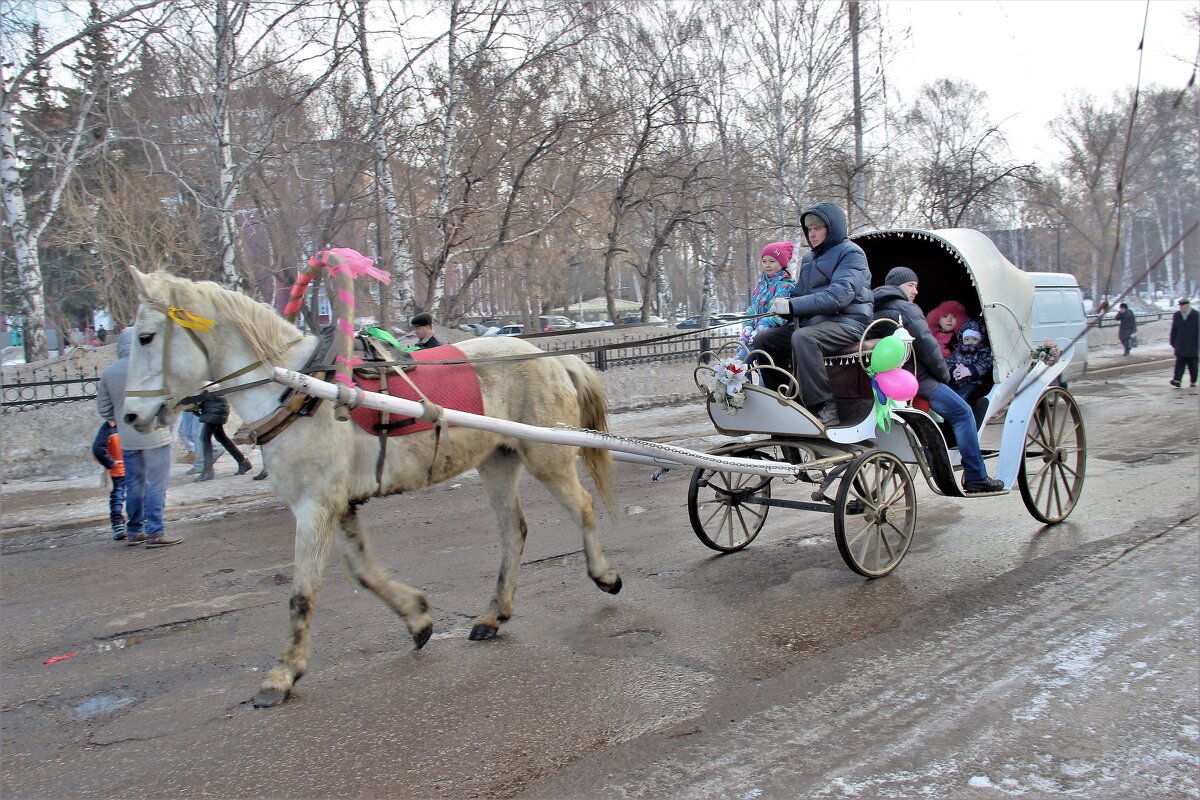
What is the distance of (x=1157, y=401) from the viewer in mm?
14742


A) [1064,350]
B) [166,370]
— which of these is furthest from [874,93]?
[166,370]

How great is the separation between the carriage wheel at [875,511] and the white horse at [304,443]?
1576 millimetres

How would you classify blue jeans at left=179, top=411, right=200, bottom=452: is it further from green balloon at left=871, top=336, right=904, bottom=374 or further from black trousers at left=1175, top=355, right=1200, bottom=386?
black trousers at left=1175, top=355, right=1200, bottom=386

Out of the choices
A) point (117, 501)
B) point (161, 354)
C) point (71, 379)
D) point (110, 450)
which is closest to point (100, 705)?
point (161, 354)

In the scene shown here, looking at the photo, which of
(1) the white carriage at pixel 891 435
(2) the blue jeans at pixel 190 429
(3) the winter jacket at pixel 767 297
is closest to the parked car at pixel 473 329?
(2) the blue jeans at pixel 190 429

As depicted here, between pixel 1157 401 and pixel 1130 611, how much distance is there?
1188cm

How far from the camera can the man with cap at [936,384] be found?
20.2ft

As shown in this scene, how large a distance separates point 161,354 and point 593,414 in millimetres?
2653

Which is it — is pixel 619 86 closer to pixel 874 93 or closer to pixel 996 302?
pixel 874 93

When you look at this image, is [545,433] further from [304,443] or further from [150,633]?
[150,633]

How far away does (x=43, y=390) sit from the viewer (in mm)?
14062

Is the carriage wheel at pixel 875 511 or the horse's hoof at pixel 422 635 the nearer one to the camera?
the horse's hoof at pixel 422 635

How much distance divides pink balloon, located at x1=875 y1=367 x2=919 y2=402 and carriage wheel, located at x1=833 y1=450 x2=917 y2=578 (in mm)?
400

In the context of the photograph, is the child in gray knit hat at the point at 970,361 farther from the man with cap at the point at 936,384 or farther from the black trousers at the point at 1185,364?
the black trousers at the point at 1185,364
